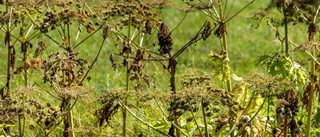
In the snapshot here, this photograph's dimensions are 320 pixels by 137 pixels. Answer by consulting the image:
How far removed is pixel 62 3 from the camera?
15.9 feet

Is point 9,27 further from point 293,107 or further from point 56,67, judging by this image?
point 293,107

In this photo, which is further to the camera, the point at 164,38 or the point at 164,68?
the point at 164,68

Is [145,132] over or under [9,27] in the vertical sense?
under

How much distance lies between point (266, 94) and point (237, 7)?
1281 centimetres

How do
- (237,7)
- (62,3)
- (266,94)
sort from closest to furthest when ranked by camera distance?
(266,94) < (62,3) < (237,7)

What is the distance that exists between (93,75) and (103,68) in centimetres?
56

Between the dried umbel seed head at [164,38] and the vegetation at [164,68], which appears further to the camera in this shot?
the dried umbel seed head at [164,38]

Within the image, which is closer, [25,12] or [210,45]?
[25,12]

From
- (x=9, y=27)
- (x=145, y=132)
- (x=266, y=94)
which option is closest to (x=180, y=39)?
(x=145, y=132)

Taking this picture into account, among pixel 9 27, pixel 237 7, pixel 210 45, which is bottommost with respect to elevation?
pixel 9 27

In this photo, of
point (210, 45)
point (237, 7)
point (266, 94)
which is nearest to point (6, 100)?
point (266, 94)

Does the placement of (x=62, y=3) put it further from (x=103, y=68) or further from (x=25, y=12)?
(x=103, y=68)

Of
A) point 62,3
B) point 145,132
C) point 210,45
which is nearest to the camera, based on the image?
point 62,3

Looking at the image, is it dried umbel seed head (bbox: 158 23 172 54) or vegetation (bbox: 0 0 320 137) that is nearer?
vegetation (bbox: 0 0 320 137)
